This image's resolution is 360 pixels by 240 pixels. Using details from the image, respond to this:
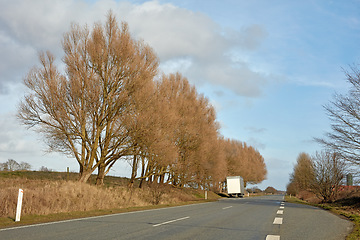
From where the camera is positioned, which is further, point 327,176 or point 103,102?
point 327,176

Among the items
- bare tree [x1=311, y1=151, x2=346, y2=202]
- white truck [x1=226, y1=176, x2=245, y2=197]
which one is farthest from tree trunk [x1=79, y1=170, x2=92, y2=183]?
white truck [x1=226, y1=176, x2=245, y2=197]

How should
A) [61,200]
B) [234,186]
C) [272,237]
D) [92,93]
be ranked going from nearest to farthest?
1. [272,237]
2. [61,200]
3. [92,93]
4. [234,186]

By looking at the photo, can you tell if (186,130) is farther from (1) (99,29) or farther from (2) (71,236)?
(2) (71,236)

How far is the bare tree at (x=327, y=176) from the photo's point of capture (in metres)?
32.3

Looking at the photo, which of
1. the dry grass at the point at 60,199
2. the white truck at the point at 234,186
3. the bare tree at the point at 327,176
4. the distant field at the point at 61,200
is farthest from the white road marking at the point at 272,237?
the white truck at the point at 234,186

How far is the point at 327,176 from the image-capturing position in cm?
3319

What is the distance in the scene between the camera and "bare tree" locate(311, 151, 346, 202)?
106 feet

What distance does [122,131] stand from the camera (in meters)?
23.2

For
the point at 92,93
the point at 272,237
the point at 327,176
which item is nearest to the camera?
the point at 272,237

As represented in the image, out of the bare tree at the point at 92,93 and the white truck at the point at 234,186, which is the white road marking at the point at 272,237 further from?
the white truck at the point at 234,186

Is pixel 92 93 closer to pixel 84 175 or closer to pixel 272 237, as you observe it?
pixel 84 175

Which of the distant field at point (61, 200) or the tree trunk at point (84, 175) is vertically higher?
the tree trunk at point (84, 175)

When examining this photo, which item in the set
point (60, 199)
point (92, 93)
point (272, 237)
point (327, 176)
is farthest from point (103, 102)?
point (327, 176)

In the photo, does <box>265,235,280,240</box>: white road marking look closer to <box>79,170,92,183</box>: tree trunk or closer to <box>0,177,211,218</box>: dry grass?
<box>0,177,211,218</box>: dry grass
